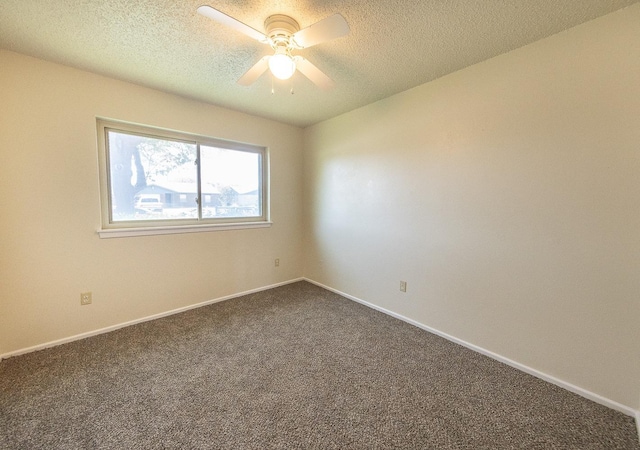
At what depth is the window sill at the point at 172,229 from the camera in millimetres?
2383

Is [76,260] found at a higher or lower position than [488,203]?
lower

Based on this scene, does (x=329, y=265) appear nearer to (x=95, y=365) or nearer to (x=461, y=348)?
(x=461, y=348)

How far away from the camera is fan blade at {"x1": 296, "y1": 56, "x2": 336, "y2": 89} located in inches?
66.0

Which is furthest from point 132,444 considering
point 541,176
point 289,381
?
point 541,176

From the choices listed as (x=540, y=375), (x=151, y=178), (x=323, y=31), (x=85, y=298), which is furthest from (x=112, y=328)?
(x=540, y=375)

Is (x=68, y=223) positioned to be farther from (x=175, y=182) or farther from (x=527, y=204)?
(x=527, y=204)

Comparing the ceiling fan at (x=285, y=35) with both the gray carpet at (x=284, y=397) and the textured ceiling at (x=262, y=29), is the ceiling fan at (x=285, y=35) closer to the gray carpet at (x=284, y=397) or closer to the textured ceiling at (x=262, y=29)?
the textured ceiling at (x=262, y=29)

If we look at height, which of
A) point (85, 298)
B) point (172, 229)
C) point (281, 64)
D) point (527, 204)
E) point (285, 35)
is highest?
point (285, 35)

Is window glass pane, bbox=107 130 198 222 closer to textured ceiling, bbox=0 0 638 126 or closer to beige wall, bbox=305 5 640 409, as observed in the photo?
textured ceiling, bbox=0 0 638 126

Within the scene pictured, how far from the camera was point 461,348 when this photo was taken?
7.22 ft

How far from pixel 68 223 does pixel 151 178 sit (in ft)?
2.58

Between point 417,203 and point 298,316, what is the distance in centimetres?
174

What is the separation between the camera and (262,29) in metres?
1.68

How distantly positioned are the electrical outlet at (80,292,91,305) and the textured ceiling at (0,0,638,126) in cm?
197
